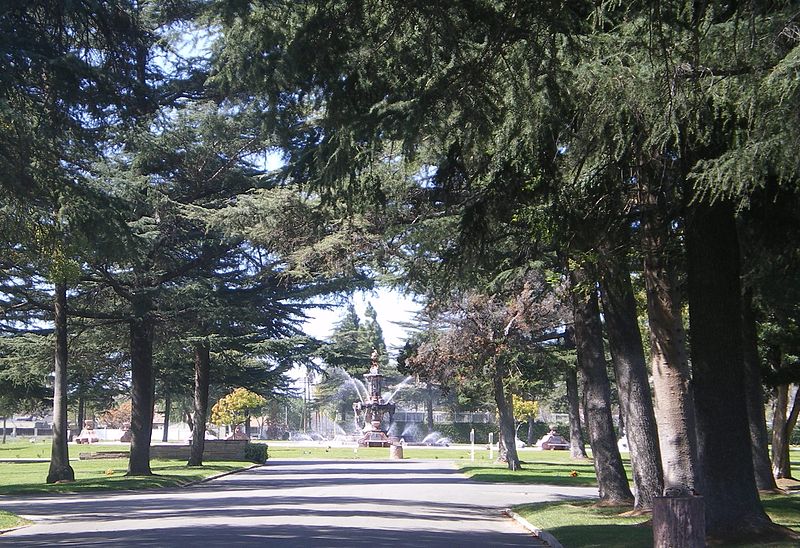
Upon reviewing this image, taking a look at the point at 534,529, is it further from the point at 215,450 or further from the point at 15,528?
the point at 215,450

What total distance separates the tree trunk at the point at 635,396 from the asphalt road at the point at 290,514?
2.42 metres

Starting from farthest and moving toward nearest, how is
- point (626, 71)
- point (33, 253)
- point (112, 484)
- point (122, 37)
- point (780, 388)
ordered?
1. point (780, 388)
2. point (112, 484)
3. point (33, 253)
4. point (122, 37)
5. point (626, 71)

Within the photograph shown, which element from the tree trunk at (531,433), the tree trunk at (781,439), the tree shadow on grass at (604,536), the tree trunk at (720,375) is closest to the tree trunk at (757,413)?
the tree trunk at (781,439)

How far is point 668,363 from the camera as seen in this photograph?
15.2m

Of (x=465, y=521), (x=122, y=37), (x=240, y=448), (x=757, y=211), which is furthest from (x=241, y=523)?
(x=240, y=448)

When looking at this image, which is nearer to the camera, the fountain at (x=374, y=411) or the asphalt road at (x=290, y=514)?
the asphalt road at (x=290, y=514)

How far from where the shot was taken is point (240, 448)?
50.0m

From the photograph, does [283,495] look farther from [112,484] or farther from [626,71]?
[626,71]

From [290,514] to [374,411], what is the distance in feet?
178

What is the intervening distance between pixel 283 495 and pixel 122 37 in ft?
47.3

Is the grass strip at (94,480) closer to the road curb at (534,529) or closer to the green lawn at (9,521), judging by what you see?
the green lawn at (9,521)

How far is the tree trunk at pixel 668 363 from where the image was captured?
591 inches

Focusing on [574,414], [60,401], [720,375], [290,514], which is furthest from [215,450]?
[720,375]

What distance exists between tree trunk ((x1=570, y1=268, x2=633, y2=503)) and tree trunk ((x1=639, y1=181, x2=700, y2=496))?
5916mm
